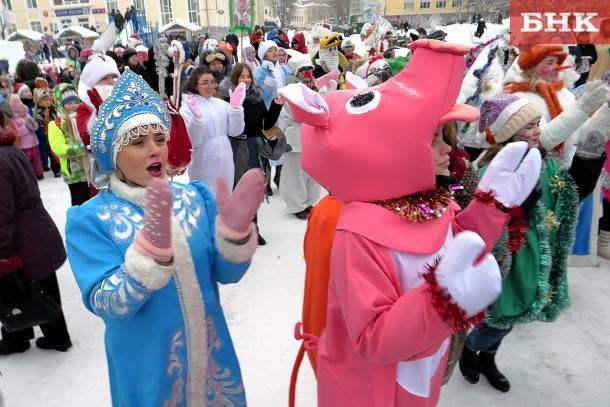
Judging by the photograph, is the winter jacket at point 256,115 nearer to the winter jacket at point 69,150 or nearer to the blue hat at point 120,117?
the winter jacket at point 69,150

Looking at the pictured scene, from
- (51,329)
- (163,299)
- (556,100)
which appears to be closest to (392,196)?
(163,299)

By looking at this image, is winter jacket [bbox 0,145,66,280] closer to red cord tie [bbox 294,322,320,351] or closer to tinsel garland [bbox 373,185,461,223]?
red cord tie [bbox 294,322,320,351]

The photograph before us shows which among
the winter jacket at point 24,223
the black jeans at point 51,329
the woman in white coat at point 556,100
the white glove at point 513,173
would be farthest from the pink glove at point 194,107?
the white glove at point 513,173

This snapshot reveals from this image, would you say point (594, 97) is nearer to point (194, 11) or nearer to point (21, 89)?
point (21, 89)

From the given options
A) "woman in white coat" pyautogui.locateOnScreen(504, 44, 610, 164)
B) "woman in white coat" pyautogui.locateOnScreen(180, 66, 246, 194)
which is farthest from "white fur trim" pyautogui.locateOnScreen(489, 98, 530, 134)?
"woman in white coat" pyautogui.locateOnScreen(180, 66, 246, 194)

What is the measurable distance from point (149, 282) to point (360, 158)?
0.69m

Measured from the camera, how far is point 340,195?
1.42m

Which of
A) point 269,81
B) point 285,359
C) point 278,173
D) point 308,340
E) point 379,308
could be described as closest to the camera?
point 379,308

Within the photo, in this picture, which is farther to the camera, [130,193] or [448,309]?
[130,193]

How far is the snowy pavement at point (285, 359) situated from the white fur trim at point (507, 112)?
60.3 inches

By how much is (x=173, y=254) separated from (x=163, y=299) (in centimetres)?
22

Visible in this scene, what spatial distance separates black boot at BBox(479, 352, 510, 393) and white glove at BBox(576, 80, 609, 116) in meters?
1.46

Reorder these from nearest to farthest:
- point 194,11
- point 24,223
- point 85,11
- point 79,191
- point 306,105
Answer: point 306,105, point 24,223, point 79,191, point 85,11, point 194,11

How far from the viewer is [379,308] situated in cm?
117
